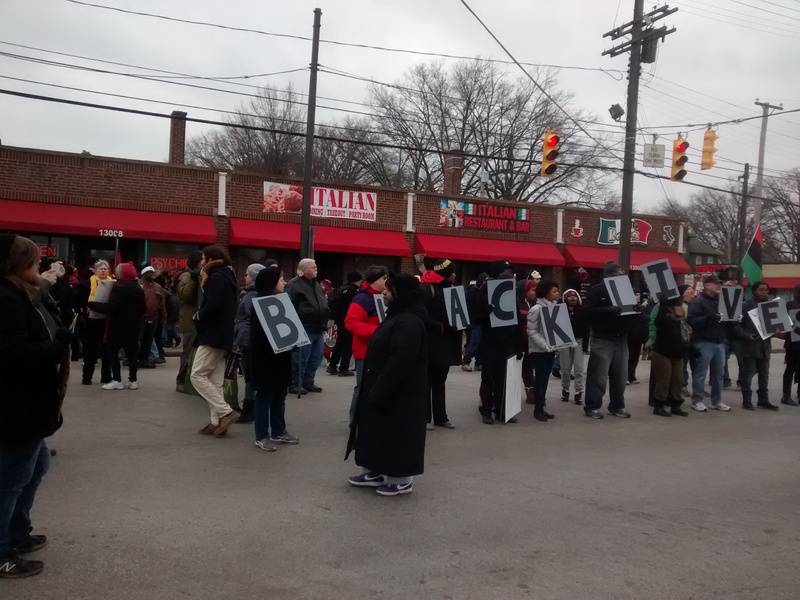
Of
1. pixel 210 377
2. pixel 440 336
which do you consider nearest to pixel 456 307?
pixel 440 336

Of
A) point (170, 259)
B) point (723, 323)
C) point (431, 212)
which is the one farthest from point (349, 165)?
point (723, 323)

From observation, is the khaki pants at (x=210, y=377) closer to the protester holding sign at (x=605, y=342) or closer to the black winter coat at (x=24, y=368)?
the black winter coat at (x=24, y=368)

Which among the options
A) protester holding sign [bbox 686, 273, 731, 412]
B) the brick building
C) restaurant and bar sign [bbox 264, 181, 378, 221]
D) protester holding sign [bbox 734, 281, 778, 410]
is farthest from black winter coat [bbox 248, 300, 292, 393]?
restaurant and bar sign [bbox 264, 181, 378, 221]

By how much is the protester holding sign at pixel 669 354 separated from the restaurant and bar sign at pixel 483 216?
1614cm

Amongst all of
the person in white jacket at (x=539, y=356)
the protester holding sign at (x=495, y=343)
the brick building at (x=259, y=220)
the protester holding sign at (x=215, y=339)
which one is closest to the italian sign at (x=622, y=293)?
the person in white jacket at (x=539, y=356)

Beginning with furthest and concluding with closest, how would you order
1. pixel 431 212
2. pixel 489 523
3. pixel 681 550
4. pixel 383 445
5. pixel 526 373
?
pixel 431 212
pixel 526 373
pixel 383 445
pixel 489 523
pixel 681 550

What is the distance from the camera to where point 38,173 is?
20125mm

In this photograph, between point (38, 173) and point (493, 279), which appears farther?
point (38, 173)

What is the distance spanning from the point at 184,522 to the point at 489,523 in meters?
2.14

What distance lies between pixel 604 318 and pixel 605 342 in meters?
0.33

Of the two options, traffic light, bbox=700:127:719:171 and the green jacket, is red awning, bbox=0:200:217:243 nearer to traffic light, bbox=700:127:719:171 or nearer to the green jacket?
the green jacket

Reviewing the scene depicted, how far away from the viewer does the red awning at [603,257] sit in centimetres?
2820

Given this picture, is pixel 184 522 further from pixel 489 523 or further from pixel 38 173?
pixel 38 173

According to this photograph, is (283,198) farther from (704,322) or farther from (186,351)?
(704,322)
